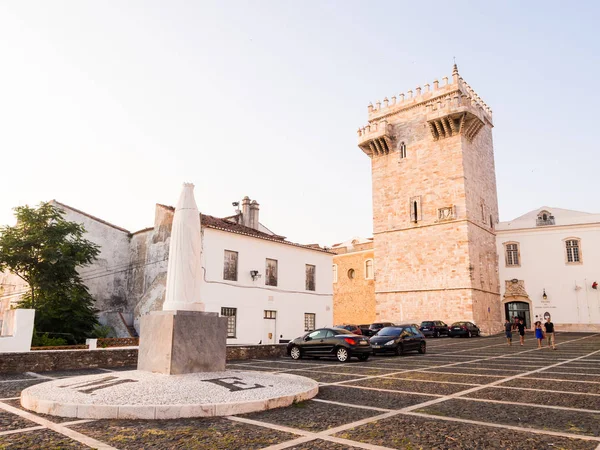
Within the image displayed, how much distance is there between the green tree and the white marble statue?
1542 cm

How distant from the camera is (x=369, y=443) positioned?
471cm

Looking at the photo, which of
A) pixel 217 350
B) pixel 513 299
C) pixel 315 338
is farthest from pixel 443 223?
pixel 217 350

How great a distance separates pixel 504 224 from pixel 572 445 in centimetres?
3891

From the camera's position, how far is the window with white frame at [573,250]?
36125mm

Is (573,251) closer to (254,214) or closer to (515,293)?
(515,293)

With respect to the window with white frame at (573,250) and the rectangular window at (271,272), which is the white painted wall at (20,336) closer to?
the rectangular window at (271,272)

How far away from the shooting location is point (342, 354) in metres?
15.6

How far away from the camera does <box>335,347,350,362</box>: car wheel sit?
15484mm

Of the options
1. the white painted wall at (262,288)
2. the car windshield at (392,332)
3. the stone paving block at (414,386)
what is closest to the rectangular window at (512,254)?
the white painted wall at (262,288)

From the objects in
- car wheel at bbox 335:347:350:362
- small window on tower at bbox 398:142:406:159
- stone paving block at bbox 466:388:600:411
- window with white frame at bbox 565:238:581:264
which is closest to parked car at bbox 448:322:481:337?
window with white frame at bbox 565:238:581:264

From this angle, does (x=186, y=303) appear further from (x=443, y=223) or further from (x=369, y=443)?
(x=443, y=223)

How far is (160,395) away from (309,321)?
22238 millimetres

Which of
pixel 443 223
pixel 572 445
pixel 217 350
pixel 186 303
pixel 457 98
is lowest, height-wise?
pixel 572 445

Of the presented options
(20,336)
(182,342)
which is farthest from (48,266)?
(182,342)
